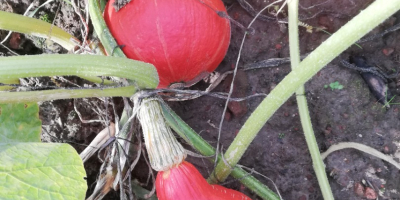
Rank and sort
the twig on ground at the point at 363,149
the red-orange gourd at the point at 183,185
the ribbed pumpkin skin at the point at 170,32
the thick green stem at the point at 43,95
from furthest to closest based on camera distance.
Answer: the twig on ground at the point at 363,149 < the ribbed pumpkin skin at the point at 170,32 < the red-orange gourd at the point at 183,185 < the thick green stem at the point at 43,95

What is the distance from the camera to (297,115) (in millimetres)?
1777

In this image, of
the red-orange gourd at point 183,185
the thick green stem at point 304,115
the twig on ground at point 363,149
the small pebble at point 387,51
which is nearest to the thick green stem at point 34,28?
the red-orange gourd at point 183,185

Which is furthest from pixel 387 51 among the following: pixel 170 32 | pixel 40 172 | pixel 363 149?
pixel 40 172

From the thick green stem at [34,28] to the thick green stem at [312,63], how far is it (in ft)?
2.63

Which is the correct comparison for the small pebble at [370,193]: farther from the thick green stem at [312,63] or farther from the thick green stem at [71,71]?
the thick green stem at [71,71]

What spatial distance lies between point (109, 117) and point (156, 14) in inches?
23.7

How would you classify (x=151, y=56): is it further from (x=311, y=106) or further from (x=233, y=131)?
(x=311, y=106)

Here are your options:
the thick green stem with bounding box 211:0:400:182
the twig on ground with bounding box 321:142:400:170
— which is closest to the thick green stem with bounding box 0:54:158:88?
the thick green stem with bounding box 211:0:400:182

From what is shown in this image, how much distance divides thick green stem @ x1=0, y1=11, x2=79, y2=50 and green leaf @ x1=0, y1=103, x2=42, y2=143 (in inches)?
12.5

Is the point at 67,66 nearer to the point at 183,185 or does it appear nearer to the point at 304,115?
the point at 183,185

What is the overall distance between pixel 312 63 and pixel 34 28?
1.06 meters

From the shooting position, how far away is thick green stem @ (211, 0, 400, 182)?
1075mm

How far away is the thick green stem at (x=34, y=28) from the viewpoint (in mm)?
1462

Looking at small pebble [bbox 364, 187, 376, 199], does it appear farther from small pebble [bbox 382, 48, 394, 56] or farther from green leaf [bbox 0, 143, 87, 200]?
green leaf [bbox 0, 143, 87, 200]
